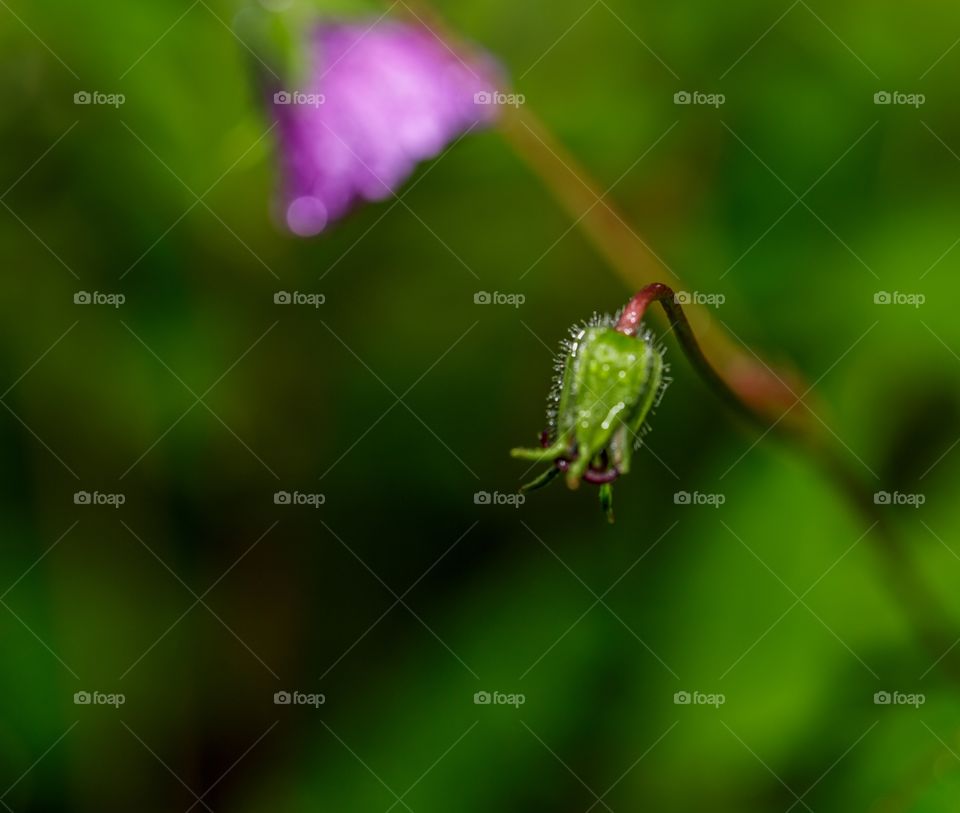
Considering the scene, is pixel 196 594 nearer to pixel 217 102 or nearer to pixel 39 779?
pixel 39 779

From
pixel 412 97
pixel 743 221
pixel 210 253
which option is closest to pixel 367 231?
pixel 210 253

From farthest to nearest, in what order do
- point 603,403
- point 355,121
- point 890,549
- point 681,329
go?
point 890,549 → point 355,121 → point 681,329 → point 603,403

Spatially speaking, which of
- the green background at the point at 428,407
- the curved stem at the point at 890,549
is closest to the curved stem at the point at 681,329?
the curved stem at the point at 890,549

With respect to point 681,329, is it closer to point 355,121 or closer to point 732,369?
point 732,369

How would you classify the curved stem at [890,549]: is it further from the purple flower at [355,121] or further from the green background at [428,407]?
the purple flower at [355,121]

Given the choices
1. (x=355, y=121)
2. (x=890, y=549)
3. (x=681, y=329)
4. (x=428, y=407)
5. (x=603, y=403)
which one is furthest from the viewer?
(x=428, y=407)

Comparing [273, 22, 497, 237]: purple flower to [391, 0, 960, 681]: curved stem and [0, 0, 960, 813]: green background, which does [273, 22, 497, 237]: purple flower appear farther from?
[0, 0, 960, 813]: green background

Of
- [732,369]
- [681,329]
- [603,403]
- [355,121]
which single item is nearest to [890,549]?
[732,369]
